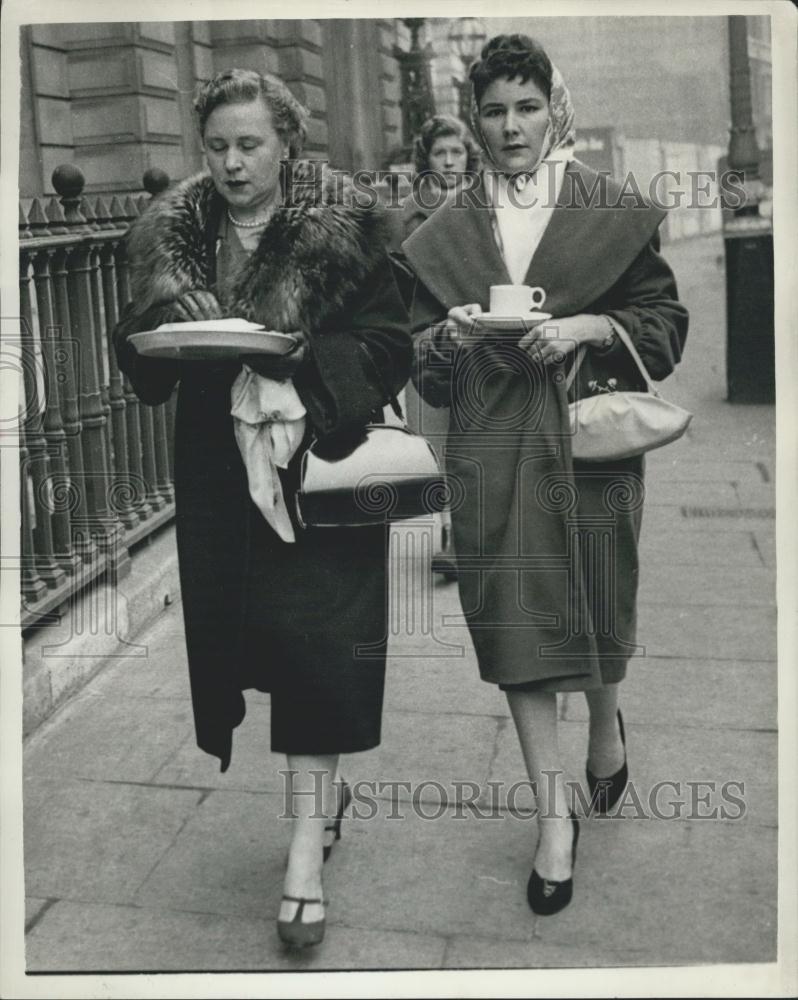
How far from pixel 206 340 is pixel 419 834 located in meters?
1.58

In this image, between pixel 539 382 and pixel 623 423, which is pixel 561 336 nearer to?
pixel 539 382

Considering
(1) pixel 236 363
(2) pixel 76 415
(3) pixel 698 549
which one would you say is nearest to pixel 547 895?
(1) pixel 236 363

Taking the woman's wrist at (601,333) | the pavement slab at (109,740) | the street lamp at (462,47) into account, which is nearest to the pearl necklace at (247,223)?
the woman's wrist at (601,333)

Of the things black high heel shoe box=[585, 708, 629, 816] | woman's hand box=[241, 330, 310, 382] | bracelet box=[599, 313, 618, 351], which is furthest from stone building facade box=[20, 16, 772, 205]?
black high heel shoe box=[585, 708, 629, 816]

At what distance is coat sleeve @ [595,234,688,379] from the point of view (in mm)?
3377

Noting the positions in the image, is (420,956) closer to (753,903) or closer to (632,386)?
(753,903)

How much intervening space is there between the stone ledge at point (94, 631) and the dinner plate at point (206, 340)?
60.5 inches

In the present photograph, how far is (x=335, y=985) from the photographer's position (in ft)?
10.2

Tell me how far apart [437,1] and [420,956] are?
7.35ft

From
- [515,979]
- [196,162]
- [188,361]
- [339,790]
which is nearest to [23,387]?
[188,361]

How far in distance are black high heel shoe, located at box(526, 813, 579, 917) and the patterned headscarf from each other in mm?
1794

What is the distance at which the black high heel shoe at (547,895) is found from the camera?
3.40 meters

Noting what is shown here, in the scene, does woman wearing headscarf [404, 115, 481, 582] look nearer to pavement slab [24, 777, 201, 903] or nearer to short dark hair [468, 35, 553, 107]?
pavement slab [24, 777, 201, 903]

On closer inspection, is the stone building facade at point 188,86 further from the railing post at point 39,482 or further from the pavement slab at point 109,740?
the pavement slab at point 109,740
